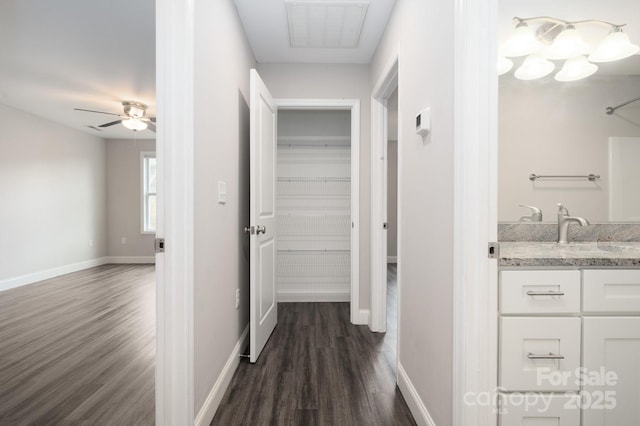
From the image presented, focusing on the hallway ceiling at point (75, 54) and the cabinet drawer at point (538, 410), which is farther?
the hallway ceiling at point (75, 54)

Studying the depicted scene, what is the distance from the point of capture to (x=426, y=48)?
60.7 inches

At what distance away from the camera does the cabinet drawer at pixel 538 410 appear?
3.75ft

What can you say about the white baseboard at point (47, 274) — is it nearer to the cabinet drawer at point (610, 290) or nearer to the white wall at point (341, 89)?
the white wall at point (341, 89)

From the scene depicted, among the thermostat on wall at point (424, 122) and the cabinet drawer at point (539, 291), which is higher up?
the thermostat on wall at point (424, 122)

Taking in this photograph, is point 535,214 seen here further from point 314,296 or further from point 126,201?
point 126,201

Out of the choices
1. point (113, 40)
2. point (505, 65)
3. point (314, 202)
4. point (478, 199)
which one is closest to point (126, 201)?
point (113, 40)

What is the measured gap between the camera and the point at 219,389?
171 cm

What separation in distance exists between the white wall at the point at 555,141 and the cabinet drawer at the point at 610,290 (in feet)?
2.01

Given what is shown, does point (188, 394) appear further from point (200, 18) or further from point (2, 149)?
point (2, 149)

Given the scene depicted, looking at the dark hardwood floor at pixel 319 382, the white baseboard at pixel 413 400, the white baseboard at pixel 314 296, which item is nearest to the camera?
the white baseboard at pixel 413 400

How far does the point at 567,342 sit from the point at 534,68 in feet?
4.86

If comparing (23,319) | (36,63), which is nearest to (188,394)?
(23,319)

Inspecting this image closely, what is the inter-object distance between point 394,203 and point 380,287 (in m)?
3.97

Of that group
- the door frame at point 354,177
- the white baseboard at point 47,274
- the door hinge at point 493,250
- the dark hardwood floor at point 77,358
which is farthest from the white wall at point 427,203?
the white baseboard at point 47,274
